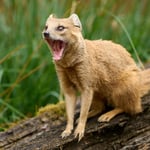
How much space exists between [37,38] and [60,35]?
2.20m

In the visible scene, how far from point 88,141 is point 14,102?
4.58ft

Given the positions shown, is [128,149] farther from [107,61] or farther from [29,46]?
[29,46]

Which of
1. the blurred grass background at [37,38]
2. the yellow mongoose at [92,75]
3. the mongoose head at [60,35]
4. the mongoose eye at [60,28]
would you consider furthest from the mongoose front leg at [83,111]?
A: the blurred grass background at [37,38]

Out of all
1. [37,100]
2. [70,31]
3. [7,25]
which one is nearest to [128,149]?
[70,31]

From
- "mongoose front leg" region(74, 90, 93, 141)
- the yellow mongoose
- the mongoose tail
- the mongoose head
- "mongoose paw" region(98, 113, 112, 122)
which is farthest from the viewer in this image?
the mongoose tail

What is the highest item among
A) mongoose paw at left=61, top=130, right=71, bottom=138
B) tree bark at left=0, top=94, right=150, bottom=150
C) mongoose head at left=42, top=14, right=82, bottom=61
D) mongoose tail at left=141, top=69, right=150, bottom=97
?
mongoose head at left=42, top=14, right=82, bottom=61

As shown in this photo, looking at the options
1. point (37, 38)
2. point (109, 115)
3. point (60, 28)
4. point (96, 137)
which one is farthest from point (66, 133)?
point (37, 38)

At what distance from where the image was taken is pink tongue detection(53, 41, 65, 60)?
3.24 metres

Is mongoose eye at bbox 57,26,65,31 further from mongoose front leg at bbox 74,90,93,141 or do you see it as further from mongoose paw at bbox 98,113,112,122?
mongoose paw at bbox 98,113,112,122

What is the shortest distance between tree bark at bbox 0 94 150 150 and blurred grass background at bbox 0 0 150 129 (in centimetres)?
69

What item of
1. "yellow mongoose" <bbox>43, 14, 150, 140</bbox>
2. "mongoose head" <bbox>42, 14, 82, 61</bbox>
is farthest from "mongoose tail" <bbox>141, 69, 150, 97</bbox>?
"mongoose head" <bbox>42, 14, 82, 61</bbox>

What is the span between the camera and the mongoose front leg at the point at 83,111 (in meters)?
3.54

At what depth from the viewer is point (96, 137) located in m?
3.69

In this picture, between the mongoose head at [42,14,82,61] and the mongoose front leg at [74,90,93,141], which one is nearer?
the mongoose head at [42,14,82,61]
